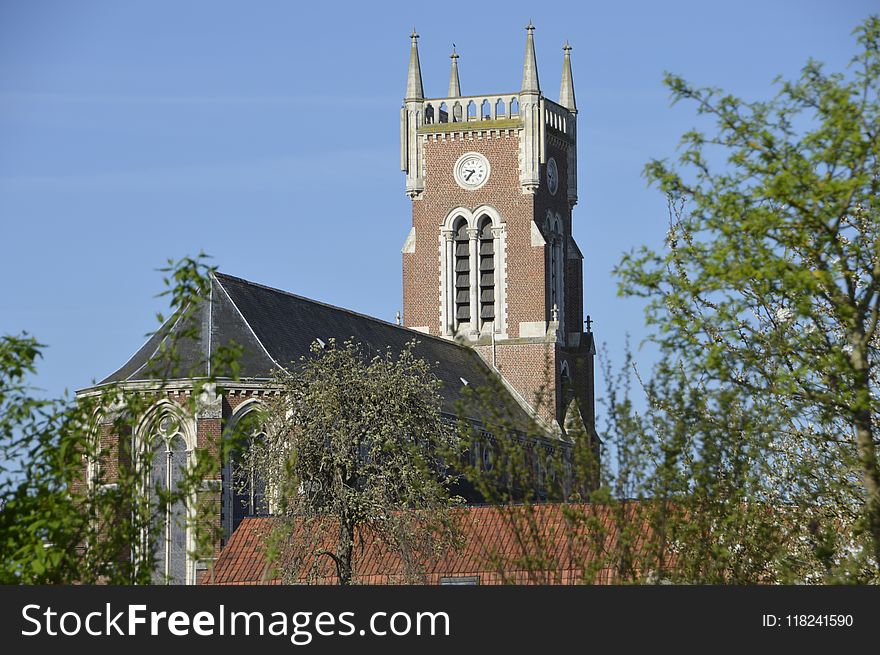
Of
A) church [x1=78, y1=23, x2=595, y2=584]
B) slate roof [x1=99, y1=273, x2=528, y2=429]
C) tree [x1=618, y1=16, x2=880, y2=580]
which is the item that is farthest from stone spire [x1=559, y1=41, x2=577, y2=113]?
tree [x1=618, y1=16, x2=880, y2=580]

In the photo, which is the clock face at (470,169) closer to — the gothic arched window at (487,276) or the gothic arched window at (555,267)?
the gothic arched window at (487,276)

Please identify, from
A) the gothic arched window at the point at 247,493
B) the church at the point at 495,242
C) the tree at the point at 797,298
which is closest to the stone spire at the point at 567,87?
the church at the point at 495,242

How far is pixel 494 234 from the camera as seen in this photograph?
218ft

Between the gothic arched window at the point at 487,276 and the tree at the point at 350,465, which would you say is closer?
the tree at the point at 350,465

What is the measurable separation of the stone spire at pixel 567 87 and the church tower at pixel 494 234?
347 cm

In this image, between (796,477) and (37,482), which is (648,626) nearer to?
(796,477)

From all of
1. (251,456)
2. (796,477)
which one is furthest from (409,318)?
(796,477)

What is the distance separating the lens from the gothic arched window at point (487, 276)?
66.2 m

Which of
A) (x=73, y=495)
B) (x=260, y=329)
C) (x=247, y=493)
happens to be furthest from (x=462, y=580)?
(x=73, y=495)

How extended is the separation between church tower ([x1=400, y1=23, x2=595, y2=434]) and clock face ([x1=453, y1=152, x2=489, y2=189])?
0.04 meters

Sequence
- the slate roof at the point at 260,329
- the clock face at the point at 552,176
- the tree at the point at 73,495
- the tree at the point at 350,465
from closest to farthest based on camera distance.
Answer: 1. the tree at the point at 73,495
2. the tree at the point at 350,465
3. the slate roof at the point at 260,329
4. the clock face at the point at 552,176

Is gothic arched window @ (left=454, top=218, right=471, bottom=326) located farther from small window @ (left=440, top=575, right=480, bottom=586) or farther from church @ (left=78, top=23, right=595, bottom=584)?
small window @ (left=440, top=575, right=480, bottom=586)

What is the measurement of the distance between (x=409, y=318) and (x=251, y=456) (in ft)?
88.1

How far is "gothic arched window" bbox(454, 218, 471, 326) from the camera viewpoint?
66375 millimetres
